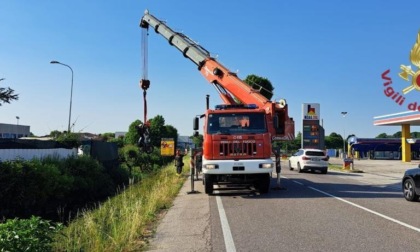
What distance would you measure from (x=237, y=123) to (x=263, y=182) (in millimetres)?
2241

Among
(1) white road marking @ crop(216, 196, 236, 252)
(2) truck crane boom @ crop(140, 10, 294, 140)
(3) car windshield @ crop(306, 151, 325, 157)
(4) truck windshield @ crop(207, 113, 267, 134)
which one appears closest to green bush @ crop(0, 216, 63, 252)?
(1) white road marking @ crop(216, 196, 236, 252)

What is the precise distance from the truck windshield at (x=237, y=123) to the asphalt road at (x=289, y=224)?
2208 millimetres

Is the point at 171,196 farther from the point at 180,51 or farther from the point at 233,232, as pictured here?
the point at 180,51

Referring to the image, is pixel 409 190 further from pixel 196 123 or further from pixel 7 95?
pixel 7 95

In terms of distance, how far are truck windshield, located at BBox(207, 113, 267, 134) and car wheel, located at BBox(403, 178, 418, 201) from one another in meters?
4.88

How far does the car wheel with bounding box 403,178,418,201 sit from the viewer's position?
13.5 m

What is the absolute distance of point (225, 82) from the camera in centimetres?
2011

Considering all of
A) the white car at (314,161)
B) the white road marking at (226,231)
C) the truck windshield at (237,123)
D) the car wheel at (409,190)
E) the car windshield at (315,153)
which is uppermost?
the truck windshield at (237,123)

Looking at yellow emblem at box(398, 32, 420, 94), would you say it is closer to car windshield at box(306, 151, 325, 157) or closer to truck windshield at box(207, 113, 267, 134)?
car windshield at box(306, 151, 325, 157)

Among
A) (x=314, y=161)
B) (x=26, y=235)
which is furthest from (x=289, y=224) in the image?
(x=314, y=161)

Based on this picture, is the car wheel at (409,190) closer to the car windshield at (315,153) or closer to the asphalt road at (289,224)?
the asphalt road at (289,224)

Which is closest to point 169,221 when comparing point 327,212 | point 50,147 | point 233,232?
point 233,232

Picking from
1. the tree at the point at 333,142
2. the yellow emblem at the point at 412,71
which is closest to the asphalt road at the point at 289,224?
the yellow emblem at the point at 412,71

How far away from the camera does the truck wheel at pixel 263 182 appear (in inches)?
577
